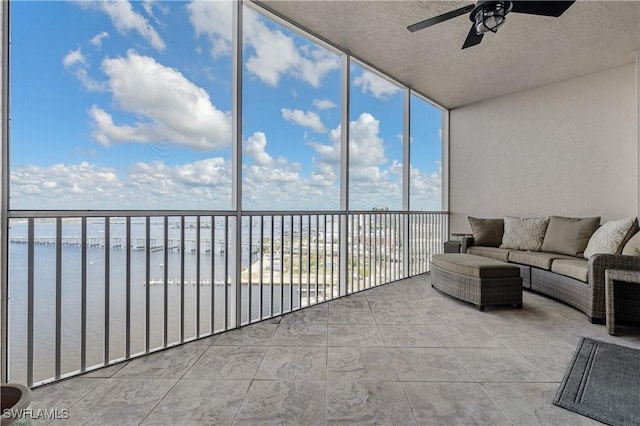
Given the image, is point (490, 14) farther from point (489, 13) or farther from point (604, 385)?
point (604, 385)

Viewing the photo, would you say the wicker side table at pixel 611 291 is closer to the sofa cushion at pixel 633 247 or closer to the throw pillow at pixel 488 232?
the sofa cushion at pixel 633 247

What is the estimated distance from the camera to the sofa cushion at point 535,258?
11.5 ft

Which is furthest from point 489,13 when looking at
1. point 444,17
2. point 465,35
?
point 465,35

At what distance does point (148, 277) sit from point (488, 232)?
14.8 ft

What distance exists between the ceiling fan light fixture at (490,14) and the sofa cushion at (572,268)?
2.41 meters

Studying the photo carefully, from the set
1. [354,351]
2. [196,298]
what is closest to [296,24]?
[196,298]

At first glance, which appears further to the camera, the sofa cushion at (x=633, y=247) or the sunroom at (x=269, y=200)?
the sofa cushion at (x=633, y=247)

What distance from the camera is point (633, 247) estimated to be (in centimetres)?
282

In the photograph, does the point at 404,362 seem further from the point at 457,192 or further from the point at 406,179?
the point at 457,192

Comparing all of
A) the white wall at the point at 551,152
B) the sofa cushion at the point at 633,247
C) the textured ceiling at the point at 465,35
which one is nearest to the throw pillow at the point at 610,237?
the sofa cushion at the point at 633,247

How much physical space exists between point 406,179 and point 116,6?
3969 millimetres

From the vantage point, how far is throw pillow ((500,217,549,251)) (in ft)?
13.6

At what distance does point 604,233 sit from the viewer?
327cm

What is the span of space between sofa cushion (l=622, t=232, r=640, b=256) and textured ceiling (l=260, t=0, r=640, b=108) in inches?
86.3
